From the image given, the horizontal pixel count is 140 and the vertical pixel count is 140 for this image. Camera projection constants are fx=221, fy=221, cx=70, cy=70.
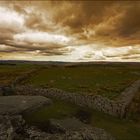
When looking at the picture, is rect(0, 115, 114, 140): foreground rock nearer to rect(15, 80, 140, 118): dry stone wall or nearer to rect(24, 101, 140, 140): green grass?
rect(24, 101, 140, 140): green grass

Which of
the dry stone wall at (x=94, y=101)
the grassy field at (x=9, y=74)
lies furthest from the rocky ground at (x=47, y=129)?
the grassy field at (x=9, y=74)

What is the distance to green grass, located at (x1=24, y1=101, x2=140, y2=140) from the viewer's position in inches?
771

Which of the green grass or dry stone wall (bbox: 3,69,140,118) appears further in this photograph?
dry stone wall (bbox: 3,69,140,118)

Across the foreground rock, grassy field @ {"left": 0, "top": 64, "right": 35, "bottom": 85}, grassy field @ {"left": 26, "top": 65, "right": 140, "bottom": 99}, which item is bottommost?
grassy field @ {"left": 0, "top": 64, "right": 35, "bottom": 85}

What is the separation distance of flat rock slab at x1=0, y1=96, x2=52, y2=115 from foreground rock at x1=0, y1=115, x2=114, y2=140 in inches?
187

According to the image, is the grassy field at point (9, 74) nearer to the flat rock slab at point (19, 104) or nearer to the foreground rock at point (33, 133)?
the flat rock slab at point (19, 104)

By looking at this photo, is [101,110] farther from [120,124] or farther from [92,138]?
[92,138]

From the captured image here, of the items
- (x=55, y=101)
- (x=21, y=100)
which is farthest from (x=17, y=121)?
(x=55, y=101)

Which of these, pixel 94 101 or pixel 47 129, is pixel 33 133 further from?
pixel 94 101

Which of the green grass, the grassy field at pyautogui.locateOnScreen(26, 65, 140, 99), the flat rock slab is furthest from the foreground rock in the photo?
the grassy field at pyautogui.locateOnScreen(26, 65, 140, 99)

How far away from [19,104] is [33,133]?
880cm

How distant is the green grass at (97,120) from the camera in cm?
1959

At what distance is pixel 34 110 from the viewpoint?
23953mm

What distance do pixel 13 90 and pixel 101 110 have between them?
681 inches
